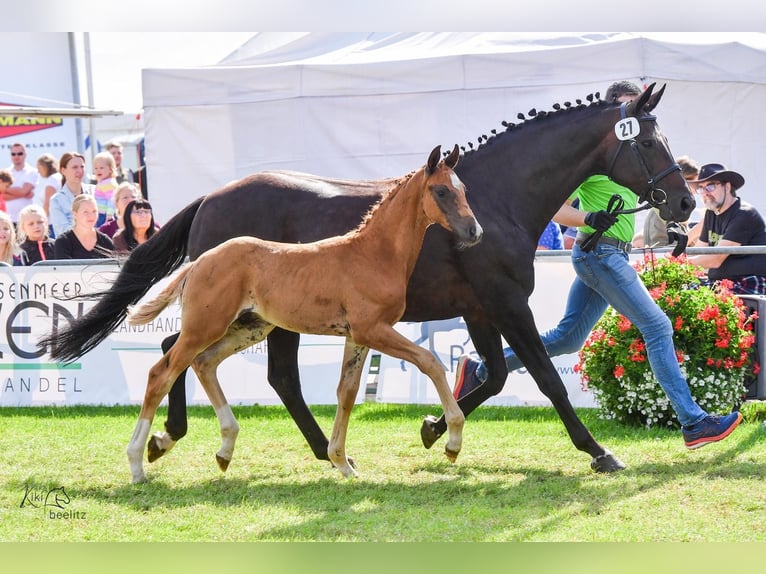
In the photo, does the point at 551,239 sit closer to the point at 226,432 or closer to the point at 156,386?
the point at 226,432

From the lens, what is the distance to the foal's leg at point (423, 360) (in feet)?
16.6

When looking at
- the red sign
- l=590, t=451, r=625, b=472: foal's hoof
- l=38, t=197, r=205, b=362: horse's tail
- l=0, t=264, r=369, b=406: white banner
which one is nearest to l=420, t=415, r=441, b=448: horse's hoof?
l=590, t=451, r=625, b=472: foal's hoof

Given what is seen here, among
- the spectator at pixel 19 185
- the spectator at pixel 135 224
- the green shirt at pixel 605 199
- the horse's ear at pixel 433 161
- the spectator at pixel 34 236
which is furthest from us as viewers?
the spectator at pixel 19 185

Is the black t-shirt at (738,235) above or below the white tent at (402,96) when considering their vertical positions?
below

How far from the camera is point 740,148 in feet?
35.6

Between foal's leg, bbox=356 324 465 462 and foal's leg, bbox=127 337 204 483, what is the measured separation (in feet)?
3.24

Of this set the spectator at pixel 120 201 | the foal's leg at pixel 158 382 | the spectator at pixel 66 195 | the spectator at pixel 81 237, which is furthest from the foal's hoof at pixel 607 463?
the spectator at pixel 66 195

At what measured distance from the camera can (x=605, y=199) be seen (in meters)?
6.00

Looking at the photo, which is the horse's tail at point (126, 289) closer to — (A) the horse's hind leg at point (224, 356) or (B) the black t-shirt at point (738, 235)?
(A) the horse's hind leg at point (224, 356)

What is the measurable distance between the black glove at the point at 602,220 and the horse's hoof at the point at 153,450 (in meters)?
2.78

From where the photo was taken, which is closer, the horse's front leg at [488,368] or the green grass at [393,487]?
the green grass at [393,487]

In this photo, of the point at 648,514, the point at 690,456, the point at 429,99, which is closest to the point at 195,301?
the point at 648,514

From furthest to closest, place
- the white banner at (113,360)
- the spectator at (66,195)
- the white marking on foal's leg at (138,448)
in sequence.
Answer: the spectator at (66,195)
the white banner at (113,360)
the white marking on foal's leg at (138,448)

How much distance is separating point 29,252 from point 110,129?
1079cm
